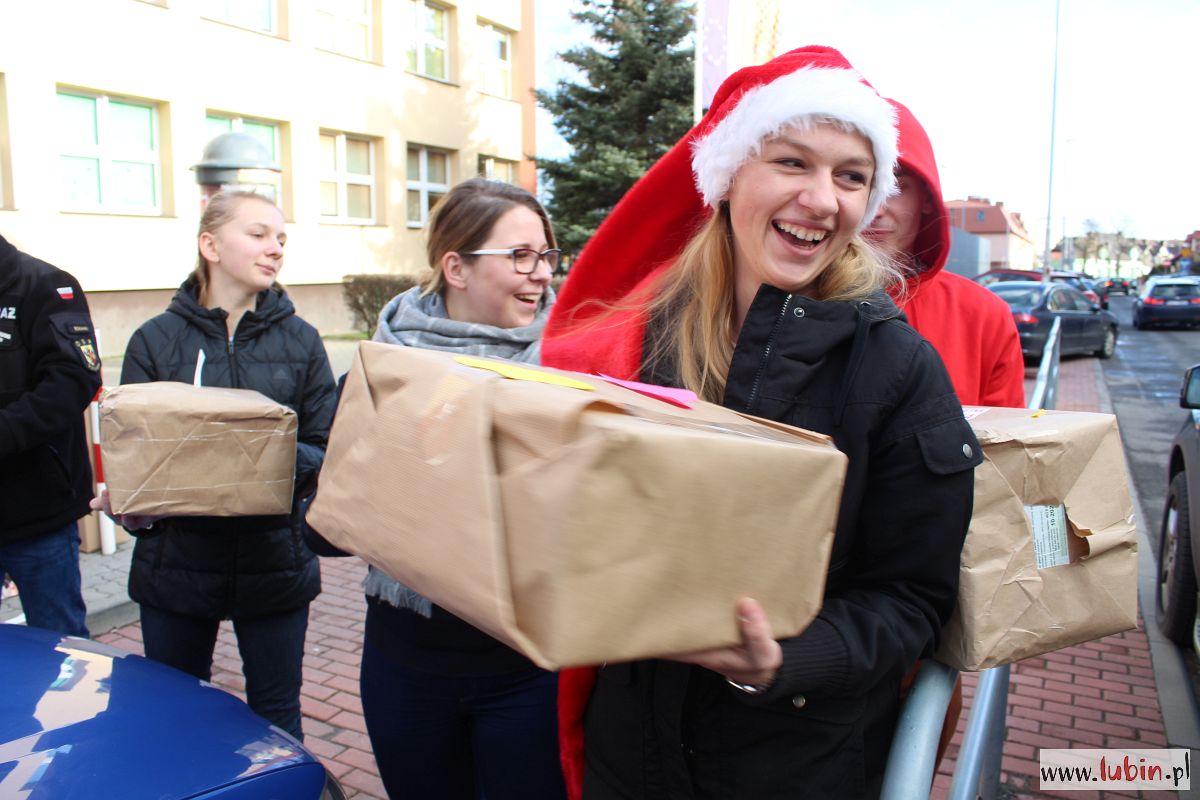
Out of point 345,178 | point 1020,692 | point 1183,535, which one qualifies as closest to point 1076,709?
point 1020,692

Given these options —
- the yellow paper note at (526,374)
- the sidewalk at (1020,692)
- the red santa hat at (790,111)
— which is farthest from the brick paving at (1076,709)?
the yellow paper note at (526,374)

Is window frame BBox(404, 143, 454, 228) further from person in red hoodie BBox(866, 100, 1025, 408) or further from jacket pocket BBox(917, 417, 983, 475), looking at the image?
jacket pocket BBox(917, 417, 983, 475)

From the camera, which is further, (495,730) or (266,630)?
(266,630)

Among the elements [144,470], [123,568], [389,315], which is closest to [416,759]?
[144,470]

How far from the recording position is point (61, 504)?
9.25 feet

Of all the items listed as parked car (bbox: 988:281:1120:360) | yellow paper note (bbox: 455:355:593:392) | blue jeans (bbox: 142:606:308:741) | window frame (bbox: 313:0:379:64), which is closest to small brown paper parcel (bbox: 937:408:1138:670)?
yellow paper note (bbox: 455:355:593:392)

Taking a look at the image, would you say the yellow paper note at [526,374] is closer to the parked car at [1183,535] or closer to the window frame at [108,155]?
the parked car at [1183,535]

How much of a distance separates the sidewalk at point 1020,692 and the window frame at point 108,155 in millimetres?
10433

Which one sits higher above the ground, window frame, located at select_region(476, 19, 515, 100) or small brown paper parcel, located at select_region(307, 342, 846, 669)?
window frame, located at select_region(476, 19, 515, 100)

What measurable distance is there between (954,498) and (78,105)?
15269mm

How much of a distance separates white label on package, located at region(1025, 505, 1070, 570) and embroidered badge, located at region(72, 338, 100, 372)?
2.69 m

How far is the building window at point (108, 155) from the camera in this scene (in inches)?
519

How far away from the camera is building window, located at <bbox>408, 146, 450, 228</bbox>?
20047 mm

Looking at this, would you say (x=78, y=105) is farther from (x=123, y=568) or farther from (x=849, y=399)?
(x=849, y=399)
